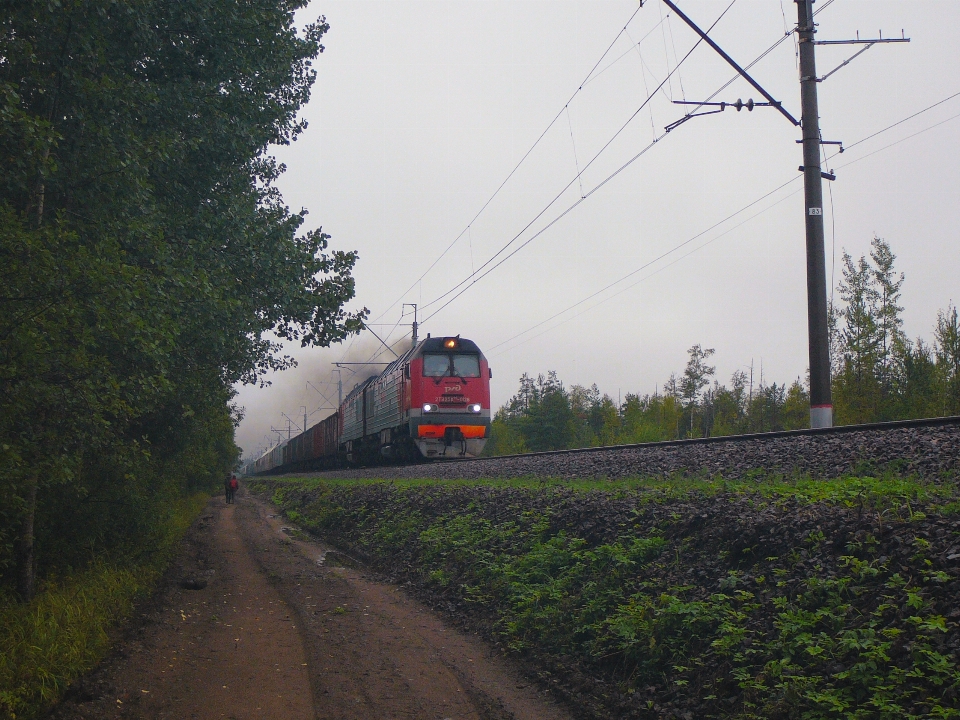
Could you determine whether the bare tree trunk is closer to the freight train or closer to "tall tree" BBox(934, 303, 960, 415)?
the freight train

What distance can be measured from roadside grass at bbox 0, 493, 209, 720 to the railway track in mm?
6960

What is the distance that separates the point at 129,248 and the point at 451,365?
1485 cm

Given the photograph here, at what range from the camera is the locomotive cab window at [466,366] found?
23.8 metres

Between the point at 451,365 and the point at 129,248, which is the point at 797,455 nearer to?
the point at 129,248

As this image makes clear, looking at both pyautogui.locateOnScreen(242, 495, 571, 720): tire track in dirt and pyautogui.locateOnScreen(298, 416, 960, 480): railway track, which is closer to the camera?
Result: pyautogui.locateOnScreen(242, 495, 571, 720): tire track in dirt

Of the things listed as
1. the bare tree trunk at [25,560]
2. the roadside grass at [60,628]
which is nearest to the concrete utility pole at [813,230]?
the roadside grass at [60,628]

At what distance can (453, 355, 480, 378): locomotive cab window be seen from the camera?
23812mm

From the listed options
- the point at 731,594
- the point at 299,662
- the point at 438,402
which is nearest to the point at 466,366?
the point at 438,402

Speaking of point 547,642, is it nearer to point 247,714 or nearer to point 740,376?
point 247,714

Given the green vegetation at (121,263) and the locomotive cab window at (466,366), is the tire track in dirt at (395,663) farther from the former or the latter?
the locomotive cab window at (466,366)

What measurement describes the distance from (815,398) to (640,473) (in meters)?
3.63

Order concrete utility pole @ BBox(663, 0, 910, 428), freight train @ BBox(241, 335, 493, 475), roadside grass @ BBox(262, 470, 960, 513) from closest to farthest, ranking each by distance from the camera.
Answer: roadside grass @ BBox(262, 470, 960, 513), concrete utility pole @ BBox(663, 0, 910, 428), freight train @ BBox(241, 335, 493, 475)

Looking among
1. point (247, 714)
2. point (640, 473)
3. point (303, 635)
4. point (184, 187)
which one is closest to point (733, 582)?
point (247, 714)

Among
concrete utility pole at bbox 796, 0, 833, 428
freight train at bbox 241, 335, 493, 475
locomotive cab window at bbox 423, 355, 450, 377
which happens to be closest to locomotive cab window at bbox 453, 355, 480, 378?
freight train at bbox 241, 335, 493, 475
